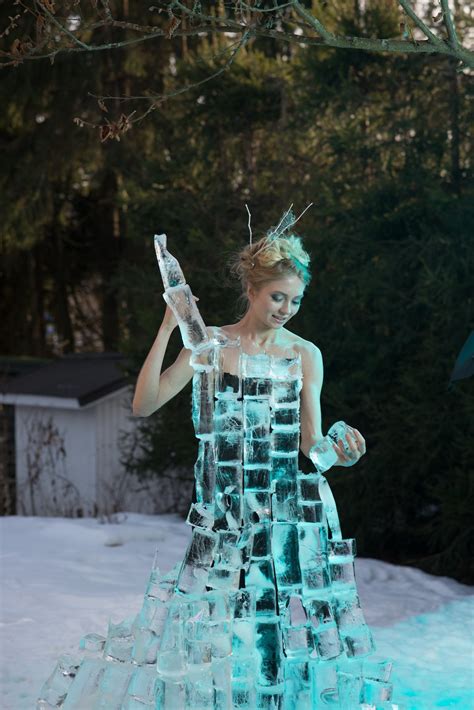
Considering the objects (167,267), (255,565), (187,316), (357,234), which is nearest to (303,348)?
(187,316)

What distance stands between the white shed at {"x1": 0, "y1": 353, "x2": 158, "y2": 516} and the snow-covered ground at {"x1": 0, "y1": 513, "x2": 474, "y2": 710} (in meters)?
1.06

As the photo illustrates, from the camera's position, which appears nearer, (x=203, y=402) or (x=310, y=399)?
(x=203, y=402)

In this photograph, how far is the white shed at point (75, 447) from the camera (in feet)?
28.1

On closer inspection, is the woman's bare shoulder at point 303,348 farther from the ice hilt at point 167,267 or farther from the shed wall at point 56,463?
the shed wall at point 56,463

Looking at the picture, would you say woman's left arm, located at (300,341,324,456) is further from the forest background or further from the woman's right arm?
the forest background

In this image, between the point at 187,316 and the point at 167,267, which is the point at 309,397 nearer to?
the point at 187,316

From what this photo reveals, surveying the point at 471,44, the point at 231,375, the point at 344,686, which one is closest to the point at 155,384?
the point at 231,375

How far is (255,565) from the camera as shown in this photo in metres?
3.33

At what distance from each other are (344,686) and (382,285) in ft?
10.7

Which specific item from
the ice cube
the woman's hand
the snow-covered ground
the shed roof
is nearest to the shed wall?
the shed roof

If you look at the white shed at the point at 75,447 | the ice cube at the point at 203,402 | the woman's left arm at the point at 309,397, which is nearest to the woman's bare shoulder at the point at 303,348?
the woman's left arm at the point at 309,397

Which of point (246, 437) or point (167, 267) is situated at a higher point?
point (167, 267)

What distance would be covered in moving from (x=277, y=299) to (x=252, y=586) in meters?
0.99

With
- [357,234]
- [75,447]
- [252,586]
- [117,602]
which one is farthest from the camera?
[75,447]
